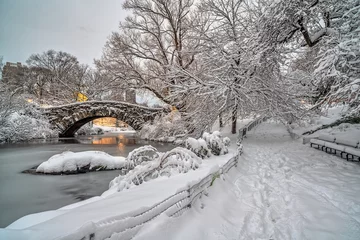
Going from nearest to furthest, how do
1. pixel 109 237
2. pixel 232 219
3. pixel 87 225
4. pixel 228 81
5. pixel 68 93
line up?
pixel 87 225 → pixel 109 237 → pixel 232 219 → pixel 228 81 → pixel 68 93

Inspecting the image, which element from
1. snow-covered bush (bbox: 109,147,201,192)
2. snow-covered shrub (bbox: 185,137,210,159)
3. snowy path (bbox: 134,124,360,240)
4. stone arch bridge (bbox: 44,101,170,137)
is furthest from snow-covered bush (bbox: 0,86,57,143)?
Answer: snowy path (bbox: 134,124,360,240)

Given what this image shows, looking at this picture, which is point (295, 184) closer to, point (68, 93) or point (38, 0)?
point (38, 0)

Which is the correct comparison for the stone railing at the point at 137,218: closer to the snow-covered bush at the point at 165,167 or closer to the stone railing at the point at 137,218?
the stone railing at the point at 137,218

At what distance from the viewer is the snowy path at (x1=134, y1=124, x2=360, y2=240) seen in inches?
96.0

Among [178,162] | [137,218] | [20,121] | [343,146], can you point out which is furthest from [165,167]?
[20,121]

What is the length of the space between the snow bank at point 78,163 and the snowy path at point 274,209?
4983 mm

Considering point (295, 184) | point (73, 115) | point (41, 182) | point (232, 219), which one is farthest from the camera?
point (73, 115)

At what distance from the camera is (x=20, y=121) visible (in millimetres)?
16016

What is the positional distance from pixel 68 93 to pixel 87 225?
111 ft

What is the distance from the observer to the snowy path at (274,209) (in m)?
2.44

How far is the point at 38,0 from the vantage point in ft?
11.6

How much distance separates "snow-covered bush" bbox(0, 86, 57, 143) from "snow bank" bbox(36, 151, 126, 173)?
1076 centimetres

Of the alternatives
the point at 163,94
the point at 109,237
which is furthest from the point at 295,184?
the point at 163,94

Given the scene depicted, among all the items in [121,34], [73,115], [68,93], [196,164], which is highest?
[121,34]
